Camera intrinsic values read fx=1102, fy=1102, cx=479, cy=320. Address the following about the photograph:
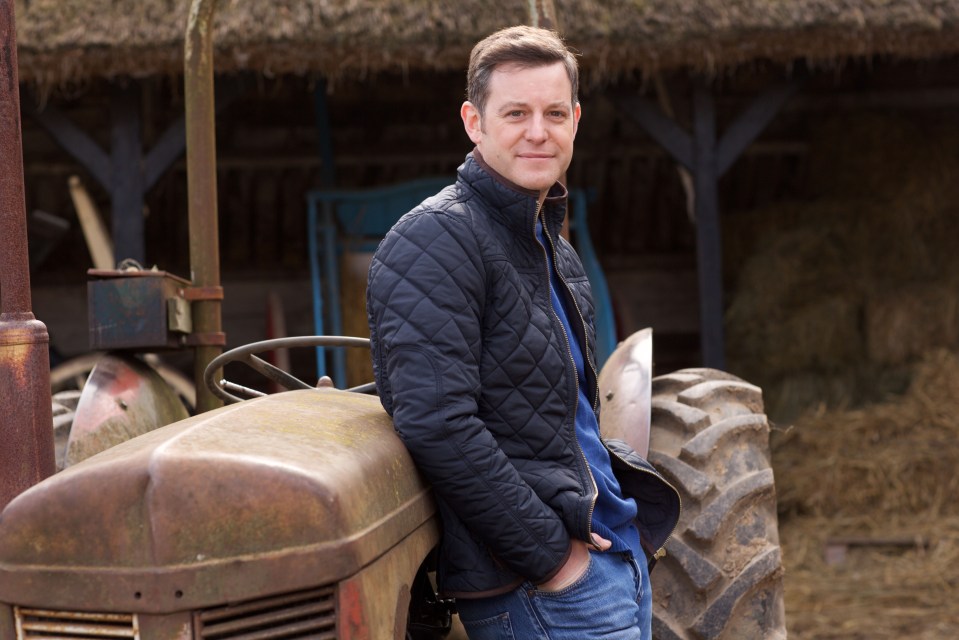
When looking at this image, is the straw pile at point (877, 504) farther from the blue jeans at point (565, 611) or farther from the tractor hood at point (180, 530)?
the tractor hood at point (180, 530)

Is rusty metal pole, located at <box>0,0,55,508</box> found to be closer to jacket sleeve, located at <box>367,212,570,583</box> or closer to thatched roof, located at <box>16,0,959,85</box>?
jacket sleeve, located at <box>367,212,570,583</box>

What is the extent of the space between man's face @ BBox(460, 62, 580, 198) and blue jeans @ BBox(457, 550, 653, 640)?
582 millimetres

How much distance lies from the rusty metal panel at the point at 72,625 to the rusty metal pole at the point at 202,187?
111 cm

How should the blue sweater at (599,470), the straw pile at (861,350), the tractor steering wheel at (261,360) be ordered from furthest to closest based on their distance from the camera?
1. the straw pile at (861,350)
2. the tractor steering wheel at (261,360)
3. the blue sweater at (599,470)

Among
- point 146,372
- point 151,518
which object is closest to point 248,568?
point 151,518

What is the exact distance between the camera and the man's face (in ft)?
5.47

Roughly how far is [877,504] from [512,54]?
4.27 meters

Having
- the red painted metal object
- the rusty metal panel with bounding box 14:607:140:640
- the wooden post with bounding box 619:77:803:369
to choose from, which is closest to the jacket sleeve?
the rusty metal panel with bounding box 14:607:140:640

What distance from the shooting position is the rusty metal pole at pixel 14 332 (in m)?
1.64

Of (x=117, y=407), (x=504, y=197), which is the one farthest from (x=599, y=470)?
(x=117, y=407)

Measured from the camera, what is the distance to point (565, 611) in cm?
156

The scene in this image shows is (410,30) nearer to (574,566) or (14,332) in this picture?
(14,332)

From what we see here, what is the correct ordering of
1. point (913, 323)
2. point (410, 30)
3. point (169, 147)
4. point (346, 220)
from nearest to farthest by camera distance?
1. point (410, 30)
2. point (169, 147)
3. point (913, 323)
4. point (346, 220)

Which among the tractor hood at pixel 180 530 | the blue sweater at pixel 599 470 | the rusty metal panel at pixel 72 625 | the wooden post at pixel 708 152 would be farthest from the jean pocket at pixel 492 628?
the wooden post at pixel 708 152
